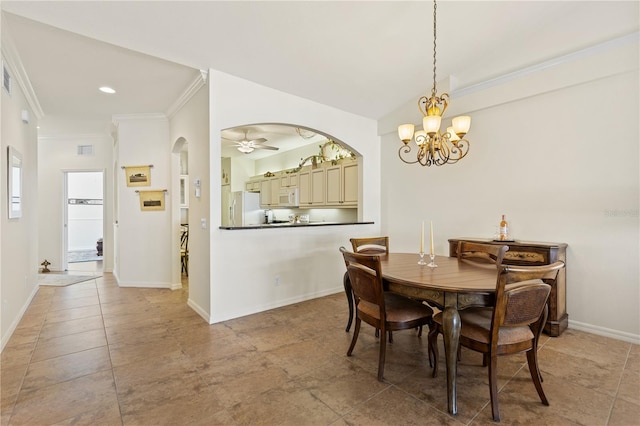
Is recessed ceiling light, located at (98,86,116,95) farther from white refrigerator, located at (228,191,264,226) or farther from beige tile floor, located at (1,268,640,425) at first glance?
white refrigerator, located at (228,191,264,226)

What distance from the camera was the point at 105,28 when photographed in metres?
2.61

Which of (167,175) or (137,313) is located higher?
(167,175)

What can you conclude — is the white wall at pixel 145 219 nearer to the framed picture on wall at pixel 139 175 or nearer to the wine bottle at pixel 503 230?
the framed picture on wall at pixel 139 175

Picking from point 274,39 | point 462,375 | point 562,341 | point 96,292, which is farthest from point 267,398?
point 96,292

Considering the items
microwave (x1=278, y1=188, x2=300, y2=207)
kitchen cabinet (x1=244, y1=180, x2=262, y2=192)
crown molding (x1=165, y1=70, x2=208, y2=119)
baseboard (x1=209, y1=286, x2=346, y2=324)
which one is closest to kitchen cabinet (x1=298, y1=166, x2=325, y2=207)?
microwave (x1=278, y1=188, x2=300, y2=207)

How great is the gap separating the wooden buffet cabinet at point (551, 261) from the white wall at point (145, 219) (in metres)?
4.88

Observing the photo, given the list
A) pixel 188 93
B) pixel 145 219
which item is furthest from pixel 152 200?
pixel 188 93

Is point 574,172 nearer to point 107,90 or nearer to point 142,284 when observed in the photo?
point 107,90

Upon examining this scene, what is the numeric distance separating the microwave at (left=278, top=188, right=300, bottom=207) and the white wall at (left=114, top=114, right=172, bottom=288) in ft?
8.06

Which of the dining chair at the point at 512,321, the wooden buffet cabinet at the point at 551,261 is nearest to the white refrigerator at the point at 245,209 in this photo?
the wooden buffet cabinet at the point at 551,261

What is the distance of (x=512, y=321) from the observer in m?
1.79

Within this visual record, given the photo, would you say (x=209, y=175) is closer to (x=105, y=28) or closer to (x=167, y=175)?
(x=105, y=28)

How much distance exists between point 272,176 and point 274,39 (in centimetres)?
453

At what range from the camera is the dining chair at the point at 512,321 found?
1.73 meters
